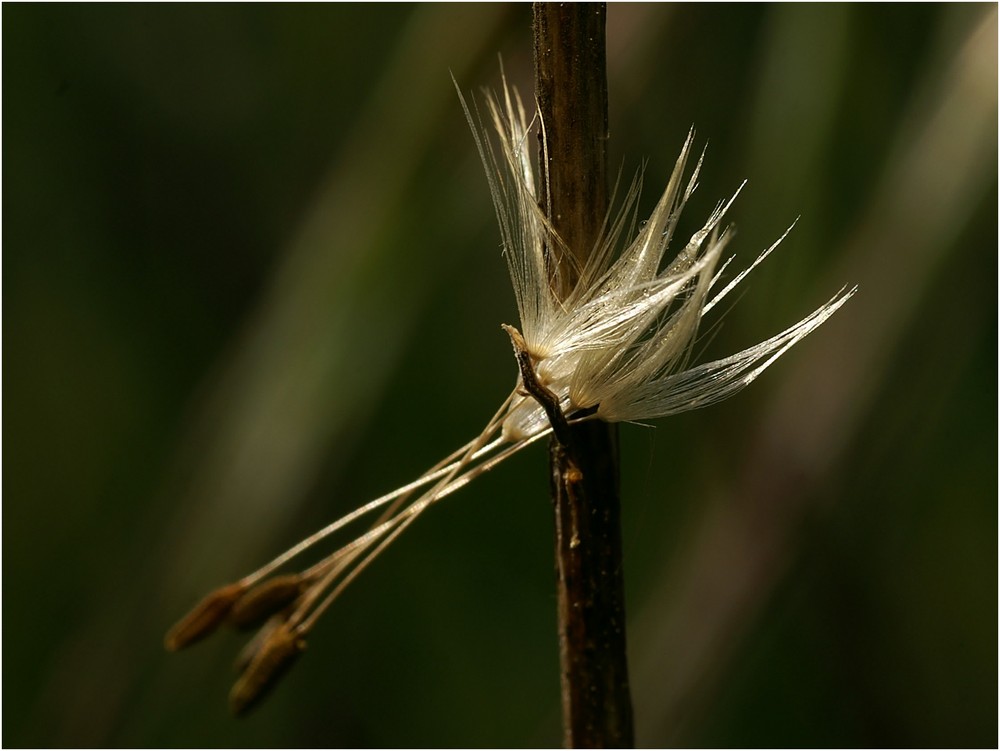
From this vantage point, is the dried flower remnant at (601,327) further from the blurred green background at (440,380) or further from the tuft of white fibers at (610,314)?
the blurred green background at (440,380)

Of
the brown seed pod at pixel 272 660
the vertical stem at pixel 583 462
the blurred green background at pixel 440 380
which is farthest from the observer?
the blurred green background at pixel 440 380

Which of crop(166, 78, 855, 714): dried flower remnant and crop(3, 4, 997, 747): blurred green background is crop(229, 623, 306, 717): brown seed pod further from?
crop(3, 4, 997, 747): blurred green background

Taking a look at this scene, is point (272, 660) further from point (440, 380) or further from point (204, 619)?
point (440, 380)

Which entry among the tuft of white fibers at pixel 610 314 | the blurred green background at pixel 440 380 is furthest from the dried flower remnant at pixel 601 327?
the blurred green background at pixel 440 380

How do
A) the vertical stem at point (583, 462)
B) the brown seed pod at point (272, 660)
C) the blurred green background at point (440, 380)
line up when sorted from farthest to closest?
the blurred green background at point (440, 380)
the brown seed pod at point (272, 660)
the vertical stem at point (583, 462)

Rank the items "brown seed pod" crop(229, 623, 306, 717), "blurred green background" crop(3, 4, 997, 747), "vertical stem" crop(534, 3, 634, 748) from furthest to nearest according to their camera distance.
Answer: "blurred green background" crop(3, 4, 997, 747) → "brown seed pod" crop(229, 623, 306, 717) → "vertical stem" crop(534, 3, 634, 748)

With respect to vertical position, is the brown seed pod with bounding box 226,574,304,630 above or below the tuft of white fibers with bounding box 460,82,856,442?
below

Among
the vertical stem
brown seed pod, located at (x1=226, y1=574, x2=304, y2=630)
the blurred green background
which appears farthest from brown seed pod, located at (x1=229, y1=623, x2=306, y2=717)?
the blurred green background
